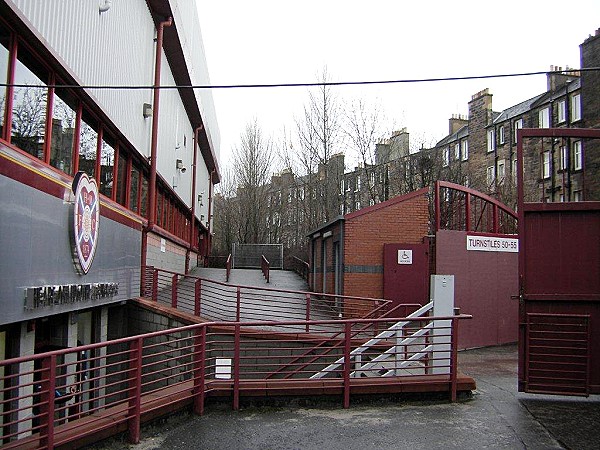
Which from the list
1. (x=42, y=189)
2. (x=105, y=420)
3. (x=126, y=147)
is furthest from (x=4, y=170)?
(x=126, y=147)

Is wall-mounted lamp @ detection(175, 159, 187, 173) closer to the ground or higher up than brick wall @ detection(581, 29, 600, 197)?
closer to the ground

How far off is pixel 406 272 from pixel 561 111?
2542 cm

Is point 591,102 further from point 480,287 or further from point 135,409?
point 135,409

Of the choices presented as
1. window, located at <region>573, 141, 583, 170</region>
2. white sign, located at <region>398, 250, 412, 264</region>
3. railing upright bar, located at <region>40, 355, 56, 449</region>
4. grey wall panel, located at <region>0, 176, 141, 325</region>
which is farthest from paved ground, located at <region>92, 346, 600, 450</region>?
window, located at <region>573, 141, 583, 170</region>

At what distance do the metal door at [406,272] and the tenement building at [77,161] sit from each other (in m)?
6.26

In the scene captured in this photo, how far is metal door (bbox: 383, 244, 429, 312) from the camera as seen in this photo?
1562 cm

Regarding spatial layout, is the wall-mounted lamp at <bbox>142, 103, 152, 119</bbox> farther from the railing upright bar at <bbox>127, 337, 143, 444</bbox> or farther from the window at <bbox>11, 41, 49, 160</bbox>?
the railing upright bar at <bbox>127, 337, 143, 444</bbox>

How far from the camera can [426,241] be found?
15844 mm

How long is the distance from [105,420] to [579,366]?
6.39 m

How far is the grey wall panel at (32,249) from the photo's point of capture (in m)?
7.07

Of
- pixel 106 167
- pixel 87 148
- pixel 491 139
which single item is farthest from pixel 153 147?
pixel 491 139

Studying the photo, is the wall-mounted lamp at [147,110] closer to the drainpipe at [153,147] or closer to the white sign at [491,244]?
the drainpipe at [153,147]

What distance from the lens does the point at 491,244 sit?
52.3 feet

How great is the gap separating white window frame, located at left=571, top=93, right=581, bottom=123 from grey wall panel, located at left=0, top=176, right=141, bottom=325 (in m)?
31.1
